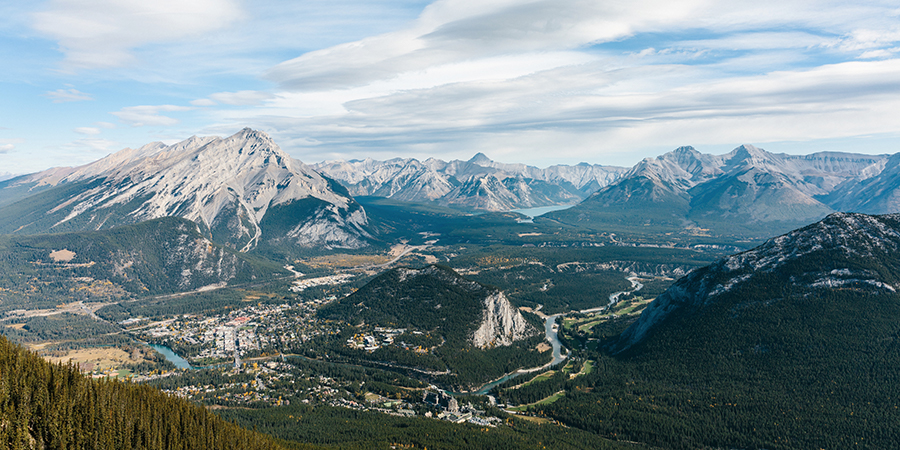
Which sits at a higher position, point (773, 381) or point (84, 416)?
point (84, 416)

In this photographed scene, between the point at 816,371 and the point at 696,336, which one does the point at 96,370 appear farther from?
the point at 816,371

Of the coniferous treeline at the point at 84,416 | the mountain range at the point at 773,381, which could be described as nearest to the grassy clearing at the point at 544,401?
the mountain range at the point at 773,381

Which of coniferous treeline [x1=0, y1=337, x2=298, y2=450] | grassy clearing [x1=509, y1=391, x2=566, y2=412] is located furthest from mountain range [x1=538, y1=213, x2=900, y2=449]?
coniferous treeline [x1=0, y1=337, x2=298, y2=450]

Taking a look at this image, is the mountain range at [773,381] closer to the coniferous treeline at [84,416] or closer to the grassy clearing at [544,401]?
the grassy clearing at [544,401]

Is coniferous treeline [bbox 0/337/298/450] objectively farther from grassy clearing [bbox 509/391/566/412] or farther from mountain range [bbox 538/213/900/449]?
mountain range [bbox 538/213/900/449]

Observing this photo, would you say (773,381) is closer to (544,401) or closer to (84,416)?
(544,401)

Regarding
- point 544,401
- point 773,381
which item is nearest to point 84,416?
point 544,401

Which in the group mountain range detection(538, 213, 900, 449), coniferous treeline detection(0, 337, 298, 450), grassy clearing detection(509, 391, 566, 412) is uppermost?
coniferous treeline detection(0, 337, 298, 450)

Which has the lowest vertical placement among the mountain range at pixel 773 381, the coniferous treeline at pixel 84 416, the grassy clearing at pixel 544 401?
the grassy clearing at pixel 544 401
